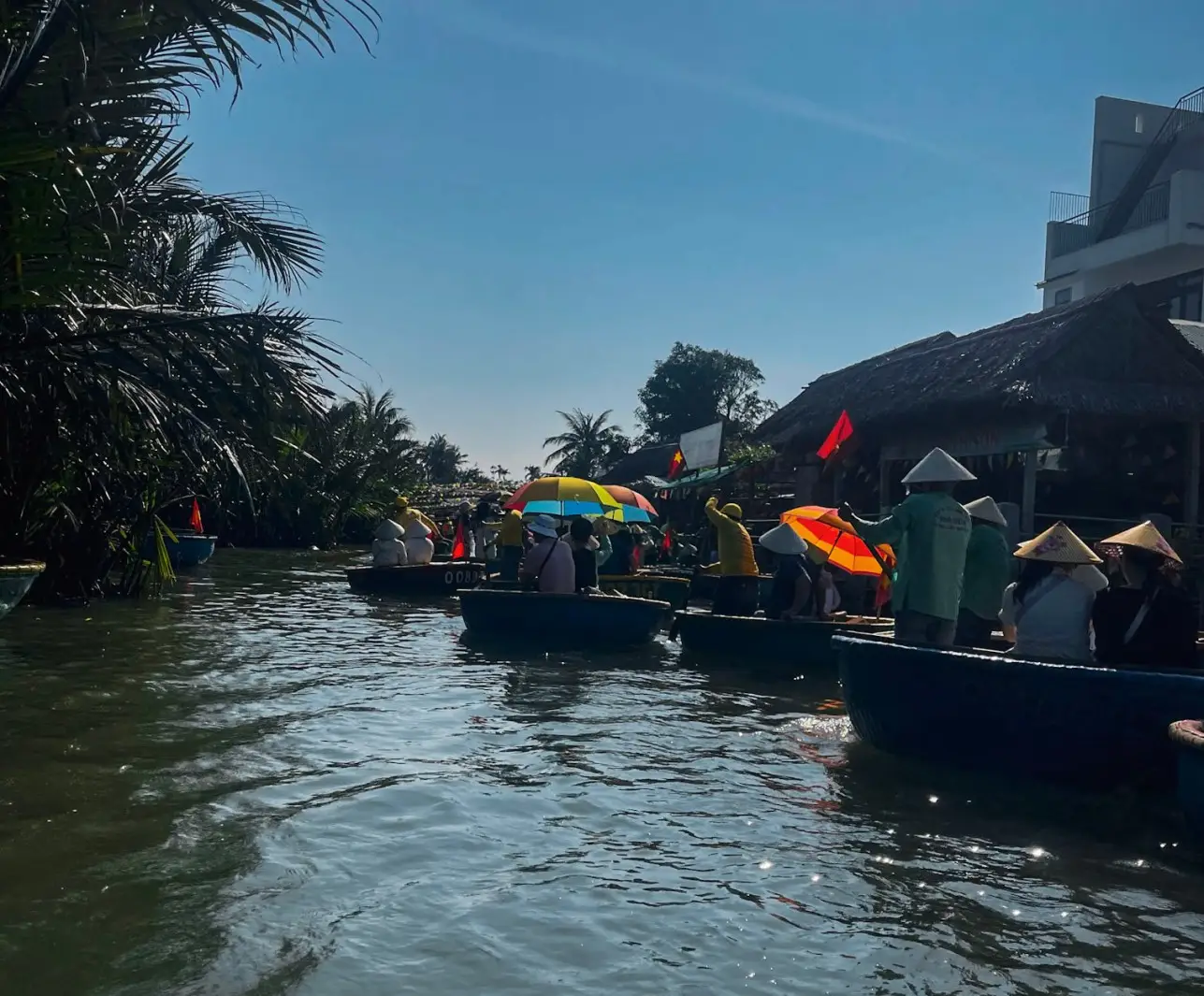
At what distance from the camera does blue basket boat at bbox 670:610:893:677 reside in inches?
480

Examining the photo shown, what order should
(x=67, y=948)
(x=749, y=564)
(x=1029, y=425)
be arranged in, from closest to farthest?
(x=67, y=948), (x=749, y=564), (x=1029, y=425)

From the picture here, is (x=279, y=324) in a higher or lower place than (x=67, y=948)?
higher

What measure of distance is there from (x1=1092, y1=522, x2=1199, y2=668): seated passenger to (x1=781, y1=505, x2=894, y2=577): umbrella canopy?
550 centimetres

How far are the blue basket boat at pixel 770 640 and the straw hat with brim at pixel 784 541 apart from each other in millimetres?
722

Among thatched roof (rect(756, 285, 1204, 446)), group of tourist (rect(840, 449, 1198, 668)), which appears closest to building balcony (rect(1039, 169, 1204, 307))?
thatched roof (rect(756, 285, 1204, 446))

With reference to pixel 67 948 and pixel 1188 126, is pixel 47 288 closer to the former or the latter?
pixel 67 948

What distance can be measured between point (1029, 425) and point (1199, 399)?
2.71 m

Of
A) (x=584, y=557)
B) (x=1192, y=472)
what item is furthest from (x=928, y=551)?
(x=1192, y=472)

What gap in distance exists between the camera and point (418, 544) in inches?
824

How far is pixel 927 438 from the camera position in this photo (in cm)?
1978

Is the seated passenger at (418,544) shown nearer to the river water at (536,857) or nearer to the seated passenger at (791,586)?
the seated passenger at (791,586)

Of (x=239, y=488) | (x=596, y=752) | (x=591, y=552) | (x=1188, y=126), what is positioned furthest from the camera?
(x=1188, y=126)

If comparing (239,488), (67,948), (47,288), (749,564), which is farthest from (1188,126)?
(67,948)

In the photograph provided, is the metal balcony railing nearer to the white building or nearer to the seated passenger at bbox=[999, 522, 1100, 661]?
the white building
